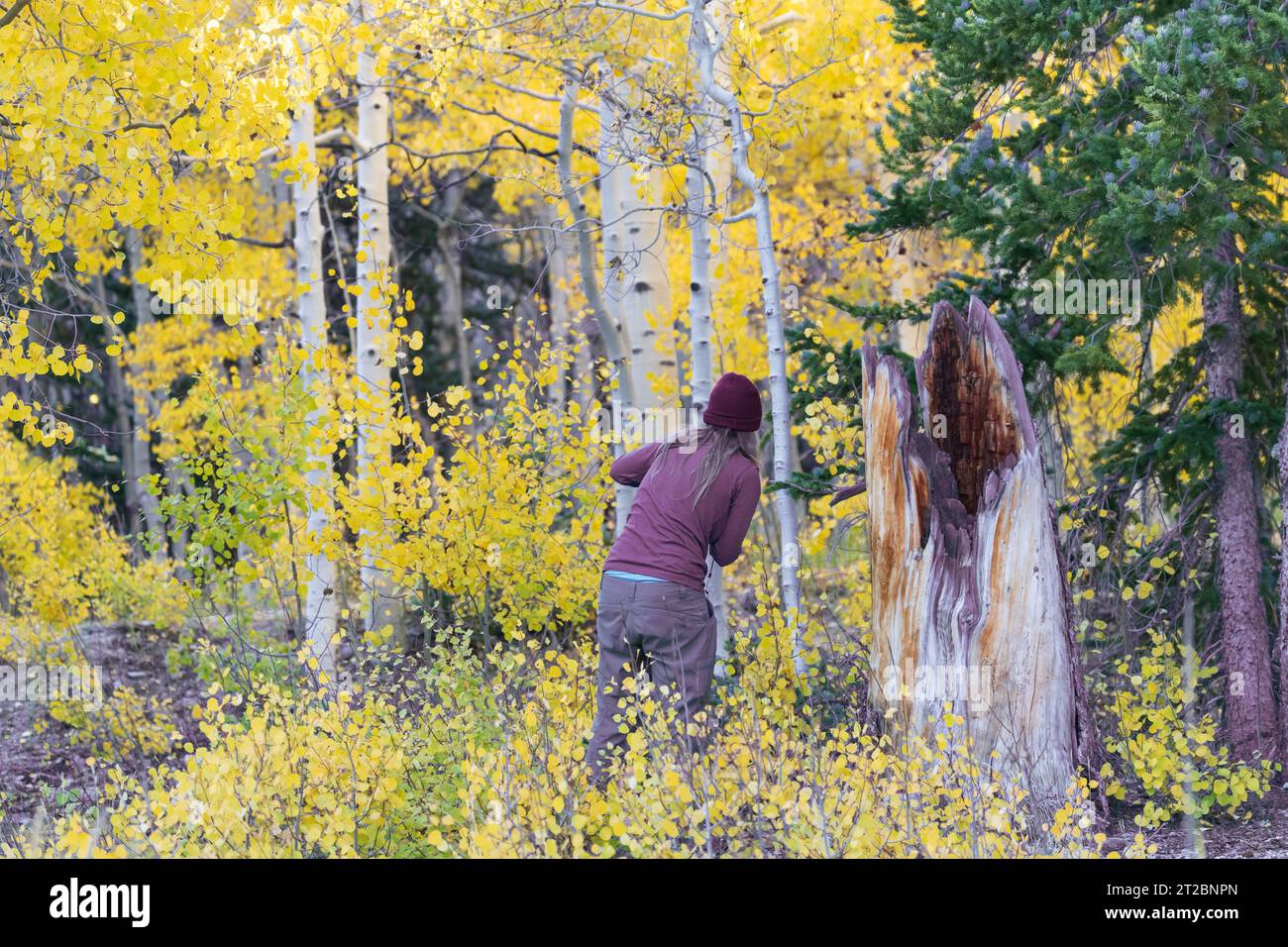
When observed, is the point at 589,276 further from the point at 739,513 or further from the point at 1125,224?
the point at 1125,224

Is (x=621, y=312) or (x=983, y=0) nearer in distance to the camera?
(x=983, y=0)

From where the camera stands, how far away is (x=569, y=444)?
7.10 metres

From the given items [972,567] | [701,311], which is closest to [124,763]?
[701,311]

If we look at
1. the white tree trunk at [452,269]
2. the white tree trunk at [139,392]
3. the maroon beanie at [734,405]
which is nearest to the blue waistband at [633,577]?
the maroon beanie at [734,405]

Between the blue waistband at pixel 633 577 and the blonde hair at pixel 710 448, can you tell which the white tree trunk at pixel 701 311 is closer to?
the blonde hair at pixel 710 448

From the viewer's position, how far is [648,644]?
185 inches

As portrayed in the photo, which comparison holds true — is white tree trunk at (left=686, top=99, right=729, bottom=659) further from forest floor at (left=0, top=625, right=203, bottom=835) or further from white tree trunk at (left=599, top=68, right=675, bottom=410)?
forest floor at (left=0, top=625, right=203, bottom=835)

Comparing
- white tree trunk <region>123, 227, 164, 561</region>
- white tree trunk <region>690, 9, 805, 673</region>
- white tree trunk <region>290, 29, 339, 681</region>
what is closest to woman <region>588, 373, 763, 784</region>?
white tree trunk <region>690, 9, 805, 673</region>

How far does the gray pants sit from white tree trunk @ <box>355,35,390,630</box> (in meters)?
2.44

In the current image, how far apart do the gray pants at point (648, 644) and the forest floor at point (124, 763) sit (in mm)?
1656

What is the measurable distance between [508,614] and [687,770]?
128 inches

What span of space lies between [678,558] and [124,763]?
4597mm

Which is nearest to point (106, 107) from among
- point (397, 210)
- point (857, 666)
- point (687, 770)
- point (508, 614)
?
point (508, 614)
